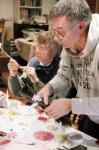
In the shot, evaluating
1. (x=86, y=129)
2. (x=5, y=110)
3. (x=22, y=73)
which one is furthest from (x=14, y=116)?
(x=22, y=73)

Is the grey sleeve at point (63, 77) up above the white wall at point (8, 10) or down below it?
below

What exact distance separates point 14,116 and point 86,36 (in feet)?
2.11

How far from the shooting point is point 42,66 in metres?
2.70

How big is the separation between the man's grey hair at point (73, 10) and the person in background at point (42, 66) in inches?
35.5

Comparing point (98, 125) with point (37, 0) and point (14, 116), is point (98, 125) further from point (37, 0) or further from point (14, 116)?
point (37, 0)

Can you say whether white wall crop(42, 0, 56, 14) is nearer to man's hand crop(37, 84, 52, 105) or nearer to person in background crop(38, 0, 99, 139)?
man's hand crop(37, 84, 52, 105)

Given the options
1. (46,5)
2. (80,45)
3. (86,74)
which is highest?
(46,5)

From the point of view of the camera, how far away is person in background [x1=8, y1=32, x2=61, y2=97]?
8.49 ft

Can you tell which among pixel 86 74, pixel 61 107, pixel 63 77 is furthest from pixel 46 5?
pixel 61 107

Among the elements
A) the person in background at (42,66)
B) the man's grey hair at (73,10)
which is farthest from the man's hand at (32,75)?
the man's grey hair at (73,10)

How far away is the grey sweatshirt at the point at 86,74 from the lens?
60.5 inches

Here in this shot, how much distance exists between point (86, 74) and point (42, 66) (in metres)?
0.97

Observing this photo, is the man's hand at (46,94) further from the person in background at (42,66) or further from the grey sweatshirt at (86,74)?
the person in background at (42,66)

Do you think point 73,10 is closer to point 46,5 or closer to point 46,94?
point 46,94
